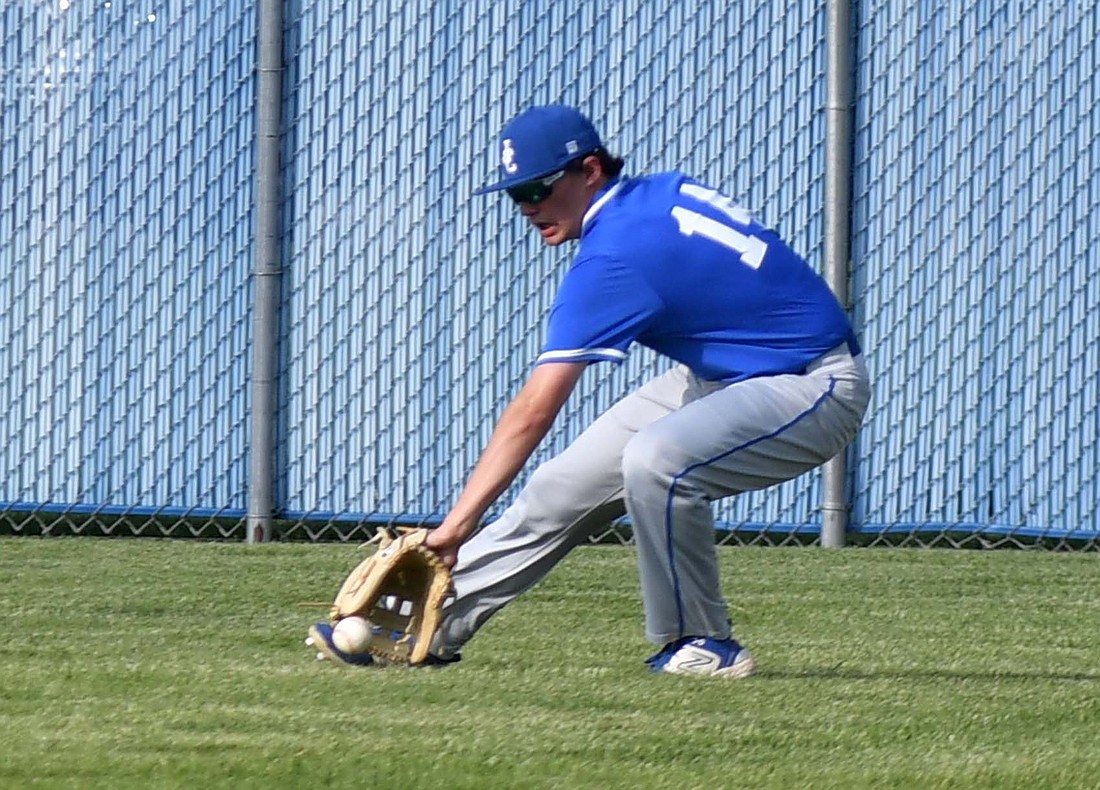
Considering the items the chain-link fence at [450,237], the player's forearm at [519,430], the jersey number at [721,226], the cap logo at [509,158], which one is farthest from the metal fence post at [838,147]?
the player's forearm at [519,430]

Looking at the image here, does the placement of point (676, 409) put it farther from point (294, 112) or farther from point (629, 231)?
point (294, 112)

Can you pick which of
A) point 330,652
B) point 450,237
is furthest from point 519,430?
point 450,237

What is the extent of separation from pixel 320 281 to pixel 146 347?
2.09 ft

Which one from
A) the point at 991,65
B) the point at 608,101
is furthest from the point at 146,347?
the point at 991,65

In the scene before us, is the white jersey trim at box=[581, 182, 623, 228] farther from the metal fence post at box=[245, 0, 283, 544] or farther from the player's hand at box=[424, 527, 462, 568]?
the metal fence post at box=[245, 0, 283, 544]

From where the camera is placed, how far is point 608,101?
7258 mm

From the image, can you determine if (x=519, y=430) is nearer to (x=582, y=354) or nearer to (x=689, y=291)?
(x=582, y=354)

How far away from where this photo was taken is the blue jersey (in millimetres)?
4504

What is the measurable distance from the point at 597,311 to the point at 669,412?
0.49 metres

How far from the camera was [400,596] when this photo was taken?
15.8ft

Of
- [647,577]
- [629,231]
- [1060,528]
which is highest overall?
[629,231]

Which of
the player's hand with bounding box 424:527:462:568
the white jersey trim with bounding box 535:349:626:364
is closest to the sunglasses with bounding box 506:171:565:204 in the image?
the white jersey trim with bounding box 535:349:626:364

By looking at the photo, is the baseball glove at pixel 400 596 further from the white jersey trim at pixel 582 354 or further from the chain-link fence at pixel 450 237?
the chain-link fence at pixel 450 237

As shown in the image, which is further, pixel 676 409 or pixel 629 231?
pixel 676 409
